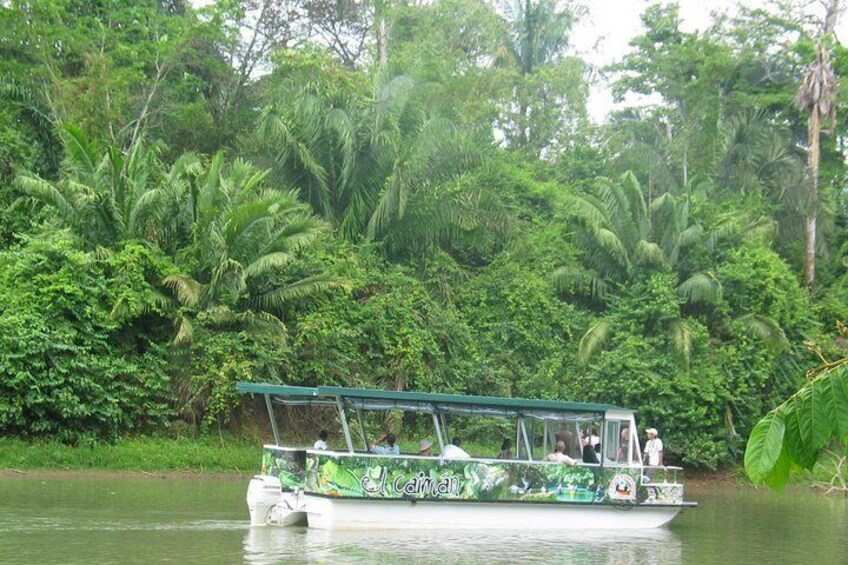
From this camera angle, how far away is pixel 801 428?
3990 millimetres

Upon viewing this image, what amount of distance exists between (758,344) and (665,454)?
Result: 362cm

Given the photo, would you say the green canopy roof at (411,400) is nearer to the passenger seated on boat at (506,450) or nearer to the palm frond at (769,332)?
the passenger seated on boat at (506,450)

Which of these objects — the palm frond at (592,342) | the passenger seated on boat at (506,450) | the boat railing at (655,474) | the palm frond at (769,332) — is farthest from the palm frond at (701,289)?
the passenger seated on boat at (506,450)

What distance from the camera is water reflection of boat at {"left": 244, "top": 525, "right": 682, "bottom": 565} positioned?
13.4 m

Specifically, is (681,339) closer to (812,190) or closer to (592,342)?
(592,342)

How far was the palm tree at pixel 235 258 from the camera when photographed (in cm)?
2438

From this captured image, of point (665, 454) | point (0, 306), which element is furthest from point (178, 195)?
point (665, 454)

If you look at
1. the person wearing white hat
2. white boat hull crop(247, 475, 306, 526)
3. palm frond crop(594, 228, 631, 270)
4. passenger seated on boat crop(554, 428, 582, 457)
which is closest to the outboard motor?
white boat hull crop(247, 475, 306, 526)

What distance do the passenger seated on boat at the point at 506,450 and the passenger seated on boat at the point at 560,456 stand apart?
0.65 m

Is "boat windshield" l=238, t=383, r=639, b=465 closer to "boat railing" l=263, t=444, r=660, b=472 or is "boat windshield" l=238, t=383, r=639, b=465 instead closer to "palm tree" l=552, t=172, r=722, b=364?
"boat railing" l=263, t=444, r=660, b=472

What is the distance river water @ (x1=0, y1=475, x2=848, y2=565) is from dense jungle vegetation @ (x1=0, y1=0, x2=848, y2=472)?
4136 mm

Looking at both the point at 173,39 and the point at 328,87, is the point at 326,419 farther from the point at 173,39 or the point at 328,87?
the point at 173,39

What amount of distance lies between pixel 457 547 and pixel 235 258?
1189cm

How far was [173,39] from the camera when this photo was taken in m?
30.4
